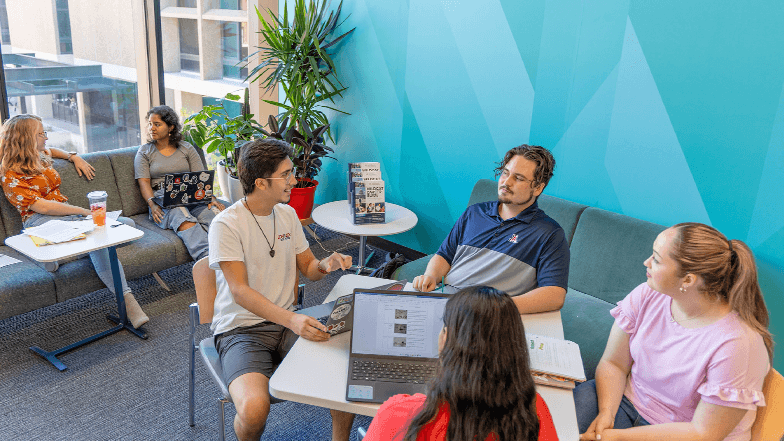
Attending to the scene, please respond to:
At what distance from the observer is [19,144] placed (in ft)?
11.0

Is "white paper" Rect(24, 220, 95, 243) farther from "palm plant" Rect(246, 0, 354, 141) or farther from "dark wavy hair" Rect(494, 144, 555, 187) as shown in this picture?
"dark wavy hair" Rect(494, 144, 555, 187)

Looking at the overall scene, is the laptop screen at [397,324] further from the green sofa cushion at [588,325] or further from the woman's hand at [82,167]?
the woman's hand at [82,167]

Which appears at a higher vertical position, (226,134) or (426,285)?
(226,134)

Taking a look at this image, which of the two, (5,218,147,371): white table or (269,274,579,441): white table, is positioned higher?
(269,274,579,441): white table

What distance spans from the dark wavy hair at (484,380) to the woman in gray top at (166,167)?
9.80 feet

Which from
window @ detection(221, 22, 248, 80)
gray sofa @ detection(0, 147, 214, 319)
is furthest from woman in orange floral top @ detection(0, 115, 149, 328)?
window @ detection(221, 22, 248, 80)

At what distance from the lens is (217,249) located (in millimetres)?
2180

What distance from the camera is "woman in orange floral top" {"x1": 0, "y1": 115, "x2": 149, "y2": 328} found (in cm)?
333

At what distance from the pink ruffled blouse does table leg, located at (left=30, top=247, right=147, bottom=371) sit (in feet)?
8.79

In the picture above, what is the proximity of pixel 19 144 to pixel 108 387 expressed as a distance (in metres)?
1.61

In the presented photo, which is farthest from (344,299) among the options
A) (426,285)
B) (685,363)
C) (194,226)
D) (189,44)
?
(189,44)

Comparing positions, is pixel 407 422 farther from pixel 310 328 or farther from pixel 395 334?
pixel 310 328

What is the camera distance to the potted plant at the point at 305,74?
461 centimetres

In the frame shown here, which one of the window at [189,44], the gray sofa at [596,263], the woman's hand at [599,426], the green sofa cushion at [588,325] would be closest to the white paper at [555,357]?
the woman's hand at [599,426]
